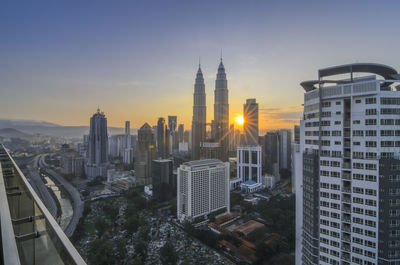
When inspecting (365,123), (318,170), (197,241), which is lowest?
(197,241)

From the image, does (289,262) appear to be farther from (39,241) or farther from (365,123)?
(39,241)

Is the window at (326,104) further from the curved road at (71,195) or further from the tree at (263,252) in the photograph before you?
the curved road at (71,195)

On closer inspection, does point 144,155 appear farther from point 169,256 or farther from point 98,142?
point 169,256

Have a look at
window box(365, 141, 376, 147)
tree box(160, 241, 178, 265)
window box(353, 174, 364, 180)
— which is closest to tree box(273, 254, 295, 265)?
tree box(160, 241, 178, 265)

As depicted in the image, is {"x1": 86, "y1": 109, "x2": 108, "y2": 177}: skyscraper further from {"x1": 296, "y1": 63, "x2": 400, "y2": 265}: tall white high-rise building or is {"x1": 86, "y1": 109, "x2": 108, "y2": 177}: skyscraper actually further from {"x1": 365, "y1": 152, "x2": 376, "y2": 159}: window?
{"x1": 365, "y1": 152, "x2": 376, "y2": 159}: window

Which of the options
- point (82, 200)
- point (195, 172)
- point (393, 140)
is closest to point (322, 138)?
point (393, 140)

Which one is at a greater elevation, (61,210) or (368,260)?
(368,260)
